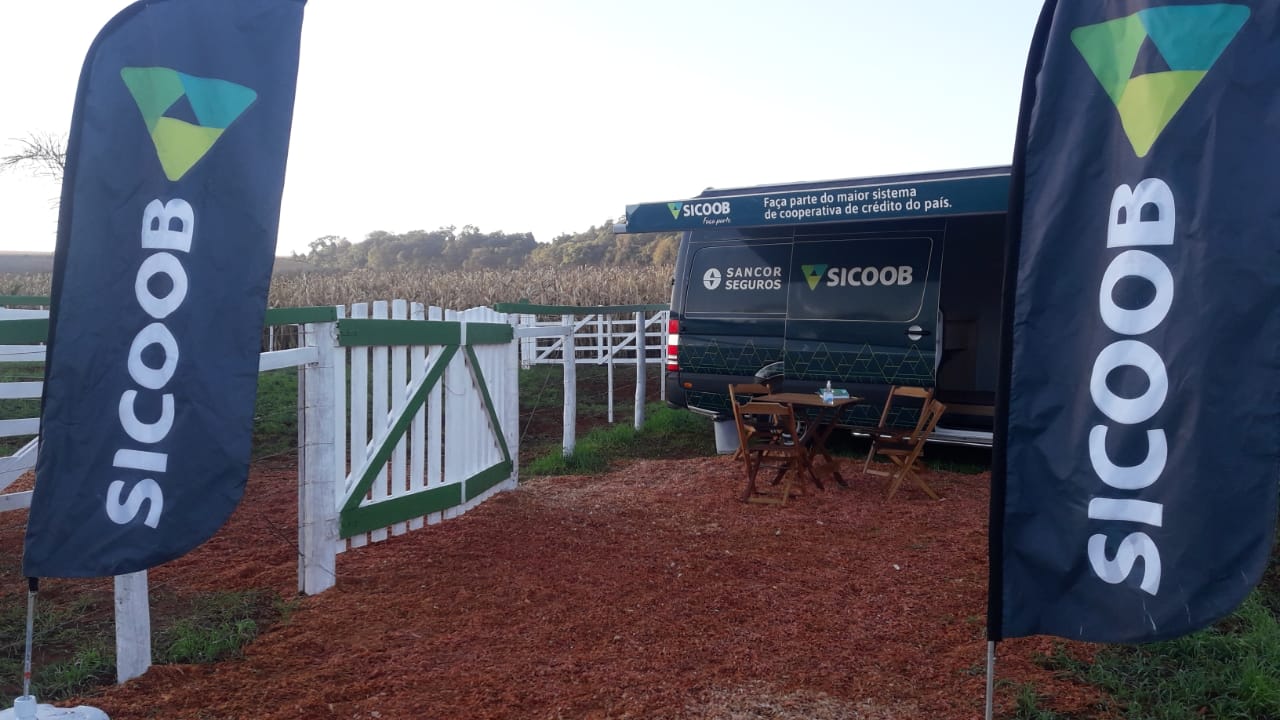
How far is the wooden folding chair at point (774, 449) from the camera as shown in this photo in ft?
23.0

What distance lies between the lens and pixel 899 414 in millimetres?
7965

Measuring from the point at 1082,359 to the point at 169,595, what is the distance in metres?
4.17

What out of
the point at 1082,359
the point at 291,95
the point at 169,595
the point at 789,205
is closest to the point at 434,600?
the point at 169,595

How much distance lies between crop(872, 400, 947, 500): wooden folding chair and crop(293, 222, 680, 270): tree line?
41880mm

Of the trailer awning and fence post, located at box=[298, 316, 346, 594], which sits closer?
fence post, located at box=[298, 316, 346, 594]

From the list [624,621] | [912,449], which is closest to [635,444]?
[912,449]

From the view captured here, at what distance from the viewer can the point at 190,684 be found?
3529mm

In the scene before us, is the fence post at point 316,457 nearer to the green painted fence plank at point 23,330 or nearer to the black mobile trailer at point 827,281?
the green painted fence plank at point 23,330

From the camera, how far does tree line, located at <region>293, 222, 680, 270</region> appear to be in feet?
168

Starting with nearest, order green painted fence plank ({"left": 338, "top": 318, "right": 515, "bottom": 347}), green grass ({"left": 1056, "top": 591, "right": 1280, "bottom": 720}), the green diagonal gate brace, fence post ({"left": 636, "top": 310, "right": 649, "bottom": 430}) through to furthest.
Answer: green grass ({"left": 1056, "top": 591, "right": 1280, "bottom": 720}), green painted fence plank ({"left": 338, "top": 318, "right": 515, "bottom": 347}), the green diagonal gate brace, fence post ({"left": 636, "top": 310, "right": 649, "bottom": 430})

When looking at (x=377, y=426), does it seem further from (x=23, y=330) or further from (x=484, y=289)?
(x=484, y=289)

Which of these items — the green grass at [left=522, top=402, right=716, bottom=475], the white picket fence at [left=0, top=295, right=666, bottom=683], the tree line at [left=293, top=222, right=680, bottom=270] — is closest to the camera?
the white picket fence at [left=0, top=295, right=666, bottom=683]

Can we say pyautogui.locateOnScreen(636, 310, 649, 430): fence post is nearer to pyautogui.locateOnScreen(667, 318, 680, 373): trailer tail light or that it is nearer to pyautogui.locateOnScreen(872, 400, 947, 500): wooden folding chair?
pyautogui.locateOnScreen(667, 318, 680, 373): trailer tail light

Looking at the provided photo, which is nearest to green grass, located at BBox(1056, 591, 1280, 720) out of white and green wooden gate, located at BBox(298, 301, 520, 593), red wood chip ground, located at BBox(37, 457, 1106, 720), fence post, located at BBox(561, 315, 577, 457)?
red wood chip ground, located at BBox(37, 457, 1106, 720)
